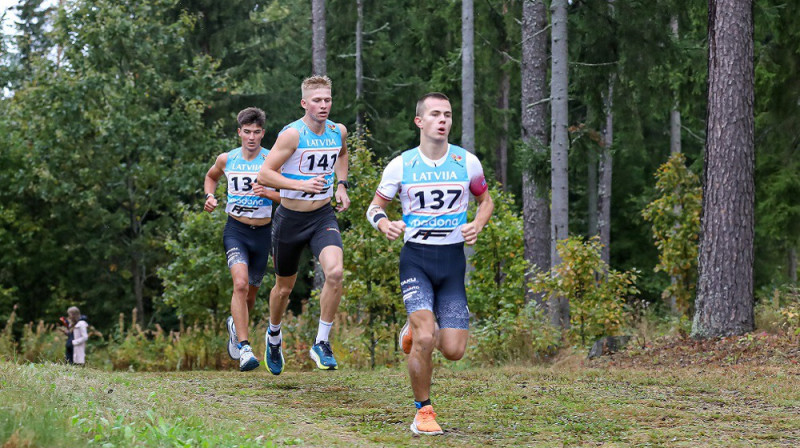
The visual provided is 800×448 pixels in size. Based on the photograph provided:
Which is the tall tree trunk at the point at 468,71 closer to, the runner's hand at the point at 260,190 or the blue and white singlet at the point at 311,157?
the runner's hand at the point at 260,190

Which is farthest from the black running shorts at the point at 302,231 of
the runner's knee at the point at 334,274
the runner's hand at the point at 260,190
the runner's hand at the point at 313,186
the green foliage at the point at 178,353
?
the green foliage at the point at 178,353

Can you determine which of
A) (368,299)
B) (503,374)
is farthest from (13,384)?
(368,299)

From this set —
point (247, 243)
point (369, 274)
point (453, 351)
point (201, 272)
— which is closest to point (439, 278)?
point (453, 351)

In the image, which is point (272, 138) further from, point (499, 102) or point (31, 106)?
point (31, 106)

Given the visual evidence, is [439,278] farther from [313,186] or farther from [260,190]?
[260,190]

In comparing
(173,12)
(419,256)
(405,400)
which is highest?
(173,12)

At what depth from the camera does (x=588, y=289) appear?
577 inches

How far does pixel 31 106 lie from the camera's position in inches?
1113

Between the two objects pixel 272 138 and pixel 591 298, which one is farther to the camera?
pixel 272 138

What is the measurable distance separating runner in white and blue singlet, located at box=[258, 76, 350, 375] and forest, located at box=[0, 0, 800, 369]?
455 cm

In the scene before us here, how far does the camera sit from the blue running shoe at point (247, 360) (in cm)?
1018

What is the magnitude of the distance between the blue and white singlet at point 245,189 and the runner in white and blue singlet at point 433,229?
11.5ft

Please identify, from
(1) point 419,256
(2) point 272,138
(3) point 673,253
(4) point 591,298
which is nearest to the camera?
(1) point 419,256

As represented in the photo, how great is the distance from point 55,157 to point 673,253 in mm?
17416
